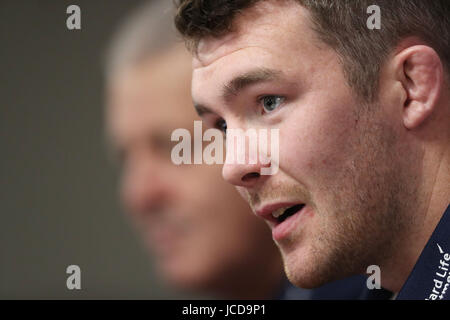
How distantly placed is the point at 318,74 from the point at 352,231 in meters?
0.21

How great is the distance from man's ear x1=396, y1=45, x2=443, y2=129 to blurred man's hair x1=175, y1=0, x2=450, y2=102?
0.07ft

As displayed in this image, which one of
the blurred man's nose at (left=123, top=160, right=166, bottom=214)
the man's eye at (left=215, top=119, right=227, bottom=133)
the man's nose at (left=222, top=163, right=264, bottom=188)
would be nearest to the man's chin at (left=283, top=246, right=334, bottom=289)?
the man's nose at (left=222, top=163, right=264, bottom=188)

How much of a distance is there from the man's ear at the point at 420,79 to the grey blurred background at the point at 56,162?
112 centimetres

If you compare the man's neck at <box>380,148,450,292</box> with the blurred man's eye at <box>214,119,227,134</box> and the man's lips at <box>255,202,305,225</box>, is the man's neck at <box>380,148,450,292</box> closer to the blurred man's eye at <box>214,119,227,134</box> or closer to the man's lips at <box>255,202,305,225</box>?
the man's lips at <box>255,202,305,225</box>

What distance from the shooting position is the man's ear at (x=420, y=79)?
0.77 meters

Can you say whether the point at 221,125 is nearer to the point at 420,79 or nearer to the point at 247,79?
the point at 247,79

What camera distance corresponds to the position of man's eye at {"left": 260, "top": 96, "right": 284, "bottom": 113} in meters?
0.81

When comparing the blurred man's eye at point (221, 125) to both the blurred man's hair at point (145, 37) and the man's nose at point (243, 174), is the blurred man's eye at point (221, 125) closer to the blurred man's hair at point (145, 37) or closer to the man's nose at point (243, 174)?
the man's nose at point (243, 174)

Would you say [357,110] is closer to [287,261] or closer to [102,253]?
[287,261]

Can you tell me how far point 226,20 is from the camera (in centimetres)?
83

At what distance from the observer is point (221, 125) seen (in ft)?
3.01

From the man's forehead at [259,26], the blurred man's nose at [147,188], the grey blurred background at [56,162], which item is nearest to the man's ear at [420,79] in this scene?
the man's forehead at [259,26]

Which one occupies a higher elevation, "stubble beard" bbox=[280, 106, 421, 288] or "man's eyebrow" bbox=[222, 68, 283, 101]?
"man's eyebrow" bbox=[222, 68, 283, 101]
